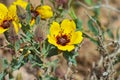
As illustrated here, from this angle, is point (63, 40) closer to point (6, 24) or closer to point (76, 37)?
point (76, 37)

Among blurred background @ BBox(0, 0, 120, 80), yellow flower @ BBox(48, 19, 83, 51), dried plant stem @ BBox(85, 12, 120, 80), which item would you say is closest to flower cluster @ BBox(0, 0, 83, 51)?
yellow flower @ BBox(48, 19, 83, 51)

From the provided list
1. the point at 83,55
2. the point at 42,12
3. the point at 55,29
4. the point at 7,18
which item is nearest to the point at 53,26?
the point at 55,29

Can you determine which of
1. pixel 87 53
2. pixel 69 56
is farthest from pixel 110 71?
pixel 87 53

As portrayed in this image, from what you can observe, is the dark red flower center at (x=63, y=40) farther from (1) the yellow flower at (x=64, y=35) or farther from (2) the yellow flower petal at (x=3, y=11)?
(2) the yellow flower petal at (x=3, y=11)

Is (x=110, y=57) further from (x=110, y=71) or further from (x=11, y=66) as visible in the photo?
(x=11, y=66)

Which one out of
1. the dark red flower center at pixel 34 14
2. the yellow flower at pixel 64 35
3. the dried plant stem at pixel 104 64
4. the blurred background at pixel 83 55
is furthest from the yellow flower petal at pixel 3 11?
the blurred background at pixel 83 55

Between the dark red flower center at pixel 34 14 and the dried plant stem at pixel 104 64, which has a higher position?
the dark red flower center at pixel 34 14
